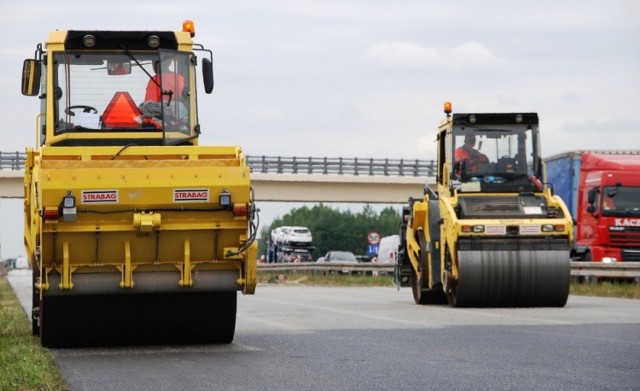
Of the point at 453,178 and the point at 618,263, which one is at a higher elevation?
the point at 453,178

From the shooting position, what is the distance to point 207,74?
1430 centimetres

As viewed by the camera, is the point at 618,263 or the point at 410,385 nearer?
the point at 410,385

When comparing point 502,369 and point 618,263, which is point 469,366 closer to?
point 502,369

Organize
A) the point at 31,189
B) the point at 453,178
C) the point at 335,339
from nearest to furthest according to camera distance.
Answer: the point at 31,189 → the point at 335,339 → the point at 453,178

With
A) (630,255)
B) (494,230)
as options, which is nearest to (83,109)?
(494,230)

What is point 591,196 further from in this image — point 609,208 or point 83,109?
point 83,109

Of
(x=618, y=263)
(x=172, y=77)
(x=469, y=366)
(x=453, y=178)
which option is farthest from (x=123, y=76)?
(x=618, y=263)

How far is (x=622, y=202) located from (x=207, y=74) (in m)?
20.4

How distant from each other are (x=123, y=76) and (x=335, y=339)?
362cm

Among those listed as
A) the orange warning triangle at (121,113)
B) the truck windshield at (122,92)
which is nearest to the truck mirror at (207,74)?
the truck windshield at (122,92)

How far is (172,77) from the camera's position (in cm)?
1452

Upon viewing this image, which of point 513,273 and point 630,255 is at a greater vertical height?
point 513,273

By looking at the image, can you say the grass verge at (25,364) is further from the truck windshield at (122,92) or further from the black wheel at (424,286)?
the black wheel at (424,286)

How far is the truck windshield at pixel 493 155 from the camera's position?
2216 centimetres
